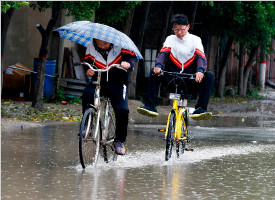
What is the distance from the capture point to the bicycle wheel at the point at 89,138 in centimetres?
814

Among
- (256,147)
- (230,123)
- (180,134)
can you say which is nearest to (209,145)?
(256,147)

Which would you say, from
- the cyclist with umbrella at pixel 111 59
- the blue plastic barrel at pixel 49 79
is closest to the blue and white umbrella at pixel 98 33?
the cyclist with umbrella at pixel 111 59

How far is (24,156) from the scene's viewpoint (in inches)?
370

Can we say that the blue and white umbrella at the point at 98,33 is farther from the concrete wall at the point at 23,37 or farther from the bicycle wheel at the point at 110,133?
the concrete wall at the point at 23,37

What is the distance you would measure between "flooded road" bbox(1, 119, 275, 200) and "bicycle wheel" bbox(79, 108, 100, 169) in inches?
6.6

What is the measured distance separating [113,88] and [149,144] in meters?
2.85

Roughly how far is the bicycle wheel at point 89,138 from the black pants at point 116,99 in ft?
0.98

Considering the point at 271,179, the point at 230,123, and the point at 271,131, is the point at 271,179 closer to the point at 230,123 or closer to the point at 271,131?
the point at 271,131

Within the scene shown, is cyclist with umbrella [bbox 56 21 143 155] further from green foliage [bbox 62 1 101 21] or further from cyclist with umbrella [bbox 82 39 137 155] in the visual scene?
green foliage [bbox 62 1 101 21]

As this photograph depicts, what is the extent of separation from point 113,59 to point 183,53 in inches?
42.1

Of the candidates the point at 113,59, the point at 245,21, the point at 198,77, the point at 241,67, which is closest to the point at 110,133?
the point at 113,59

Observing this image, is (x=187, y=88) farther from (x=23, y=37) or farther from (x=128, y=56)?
(x=23, y=37)

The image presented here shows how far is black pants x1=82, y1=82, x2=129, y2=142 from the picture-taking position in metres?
8.72

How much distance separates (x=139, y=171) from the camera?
838cm
